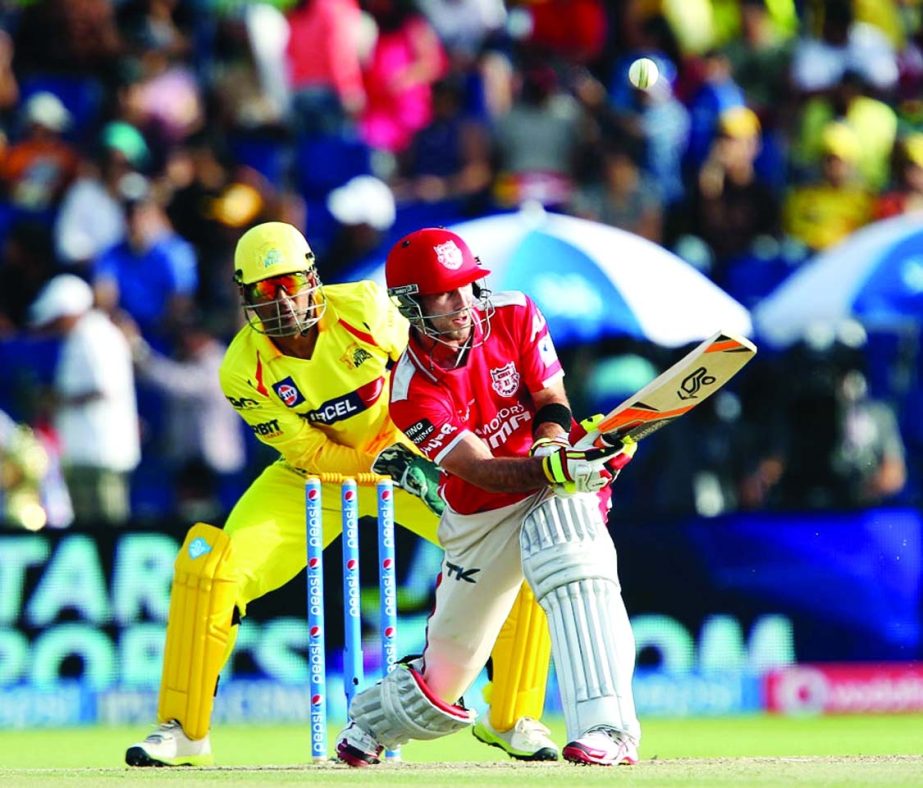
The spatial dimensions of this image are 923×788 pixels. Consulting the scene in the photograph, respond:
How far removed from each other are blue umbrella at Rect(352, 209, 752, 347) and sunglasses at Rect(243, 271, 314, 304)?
3716 mm

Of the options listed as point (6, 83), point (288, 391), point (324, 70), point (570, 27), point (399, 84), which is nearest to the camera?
Result: point (288, 391)

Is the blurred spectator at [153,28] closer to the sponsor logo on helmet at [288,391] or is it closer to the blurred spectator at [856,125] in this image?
the blurred spectator at [856,125]

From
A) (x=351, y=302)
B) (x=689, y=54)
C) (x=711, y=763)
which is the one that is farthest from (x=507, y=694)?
(x=689, y=54)

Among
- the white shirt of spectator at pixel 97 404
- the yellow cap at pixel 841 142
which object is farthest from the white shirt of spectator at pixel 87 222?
the yellow cap at pixel 841 142

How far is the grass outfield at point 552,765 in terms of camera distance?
609 cm

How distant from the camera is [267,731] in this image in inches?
385

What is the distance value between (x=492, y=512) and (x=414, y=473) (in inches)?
24.3

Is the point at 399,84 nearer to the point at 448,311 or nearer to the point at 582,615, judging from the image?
the point at 448,311

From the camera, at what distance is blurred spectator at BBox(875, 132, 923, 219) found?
12.6 metres

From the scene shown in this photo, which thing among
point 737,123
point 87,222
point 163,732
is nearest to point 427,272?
point 163,732

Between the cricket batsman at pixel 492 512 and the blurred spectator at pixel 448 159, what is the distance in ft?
21.5

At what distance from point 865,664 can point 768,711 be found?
58 centimetres

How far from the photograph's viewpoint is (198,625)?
292 inches

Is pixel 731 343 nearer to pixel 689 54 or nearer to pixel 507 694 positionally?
pixel 507 694
